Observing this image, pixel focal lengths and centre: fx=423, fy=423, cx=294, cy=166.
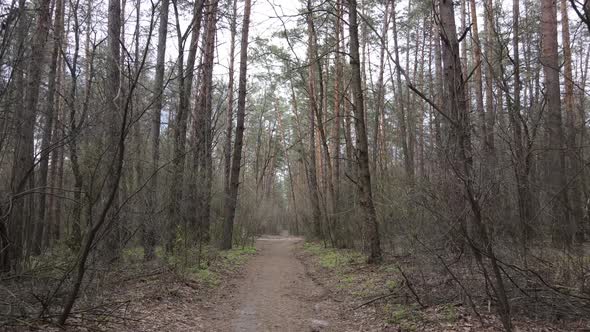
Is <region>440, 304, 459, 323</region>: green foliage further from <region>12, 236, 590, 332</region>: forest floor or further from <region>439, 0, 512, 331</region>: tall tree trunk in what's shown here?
<region>439, 0, 512, 331</region>: tall tree trunk

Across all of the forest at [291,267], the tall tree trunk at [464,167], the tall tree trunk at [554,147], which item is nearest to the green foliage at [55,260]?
the forest at [291,267]

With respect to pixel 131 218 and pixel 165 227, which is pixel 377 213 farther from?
pixel 131 218

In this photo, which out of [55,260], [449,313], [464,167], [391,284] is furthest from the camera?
[391,284]

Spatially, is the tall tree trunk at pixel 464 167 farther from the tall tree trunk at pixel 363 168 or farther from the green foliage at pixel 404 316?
the tall tree trunk at pixel 363 168

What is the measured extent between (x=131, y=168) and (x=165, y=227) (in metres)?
1.49

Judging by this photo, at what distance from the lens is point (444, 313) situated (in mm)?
5164

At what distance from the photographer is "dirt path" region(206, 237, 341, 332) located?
5.90 m

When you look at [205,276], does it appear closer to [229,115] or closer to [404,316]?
[404,316]

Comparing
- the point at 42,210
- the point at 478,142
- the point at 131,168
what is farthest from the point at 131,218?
the point at 42,210

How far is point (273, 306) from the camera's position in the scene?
7117mm

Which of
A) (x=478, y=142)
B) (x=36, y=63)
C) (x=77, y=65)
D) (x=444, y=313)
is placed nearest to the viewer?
(x=444, y=313)

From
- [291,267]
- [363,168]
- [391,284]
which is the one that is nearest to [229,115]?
[291,267]

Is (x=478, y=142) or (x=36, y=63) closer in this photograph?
(x=478, y=142)

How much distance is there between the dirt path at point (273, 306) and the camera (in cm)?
590
